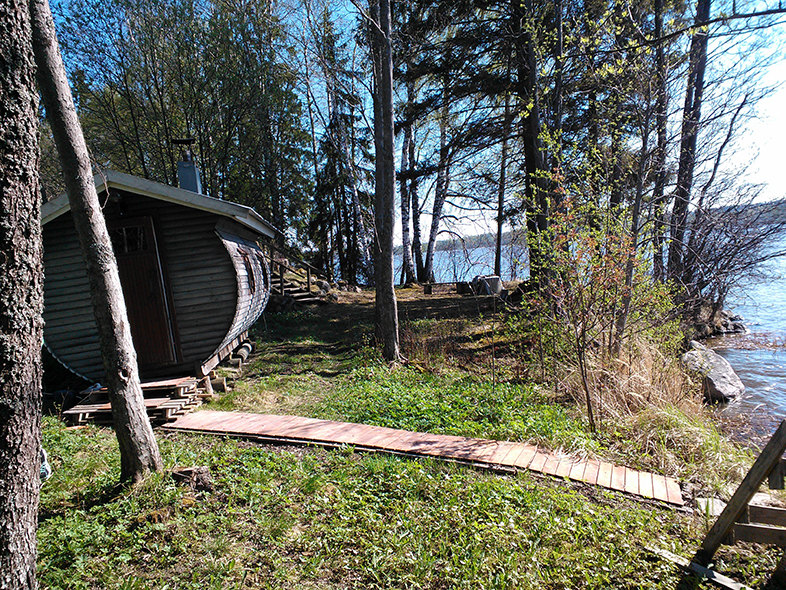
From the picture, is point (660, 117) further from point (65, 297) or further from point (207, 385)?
point (65, 297)

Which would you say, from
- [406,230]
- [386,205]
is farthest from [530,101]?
[406,230]

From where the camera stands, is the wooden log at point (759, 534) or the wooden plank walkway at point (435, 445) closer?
the wooden log at point (759, 534)

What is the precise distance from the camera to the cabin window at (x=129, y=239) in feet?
25.0

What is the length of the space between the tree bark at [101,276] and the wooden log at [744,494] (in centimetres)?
425

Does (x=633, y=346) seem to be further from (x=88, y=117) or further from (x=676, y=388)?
(x=88, y=117)

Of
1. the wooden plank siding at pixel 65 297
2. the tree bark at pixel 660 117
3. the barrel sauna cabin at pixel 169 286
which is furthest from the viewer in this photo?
the barrel sauna cabin at pixel 169 286

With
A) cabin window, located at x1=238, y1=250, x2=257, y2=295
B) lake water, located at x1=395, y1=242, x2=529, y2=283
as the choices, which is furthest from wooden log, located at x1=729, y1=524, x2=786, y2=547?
cabin window, located at x1=238, y1=250, x2=257, y2=295

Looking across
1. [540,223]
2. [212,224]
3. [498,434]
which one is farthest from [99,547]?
[540,223]

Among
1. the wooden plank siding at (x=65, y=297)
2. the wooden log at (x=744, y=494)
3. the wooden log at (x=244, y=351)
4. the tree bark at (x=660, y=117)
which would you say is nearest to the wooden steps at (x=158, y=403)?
the wooden plank siding at (x=65, y=297)

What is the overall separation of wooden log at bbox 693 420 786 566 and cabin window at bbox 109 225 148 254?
818 cm

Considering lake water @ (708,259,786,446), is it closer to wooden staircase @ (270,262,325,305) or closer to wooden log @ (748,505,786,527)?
wooden log @ (748,505,786,527)

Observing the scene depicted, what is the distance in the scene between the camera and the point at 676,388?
586 centimetres

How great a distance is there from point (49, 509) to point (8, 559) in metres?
2.06

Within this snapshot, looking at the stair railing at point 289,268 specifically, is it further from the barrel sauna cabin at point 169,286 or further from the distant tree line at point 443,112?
the barrel sauna cabin at point 169,286
